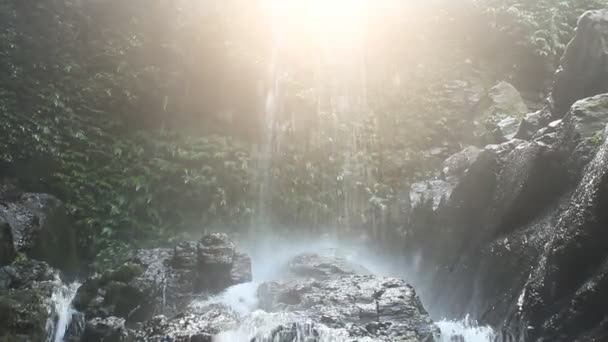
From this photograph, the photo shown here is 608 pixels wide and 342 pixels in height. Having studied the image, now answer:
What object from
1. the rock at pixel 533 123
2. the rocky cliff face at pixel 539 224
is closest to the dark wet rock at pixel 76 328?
the rocky cliff face at pixel 539 224

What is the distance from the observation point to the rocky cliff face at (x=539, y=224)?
782cm

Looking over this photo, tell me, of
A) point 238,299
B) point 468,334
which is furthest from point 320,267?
point 468,334

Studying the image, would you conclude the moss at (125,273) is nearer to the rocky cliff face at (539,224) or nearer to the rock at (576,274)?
the rocky cliff face at (539,224)

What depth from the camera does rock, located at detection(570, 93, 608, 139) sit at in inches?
399

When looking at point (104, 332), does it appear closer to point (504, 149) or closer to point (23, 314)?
point (23, 314)

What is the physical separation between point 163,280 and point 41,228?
3.92 metres

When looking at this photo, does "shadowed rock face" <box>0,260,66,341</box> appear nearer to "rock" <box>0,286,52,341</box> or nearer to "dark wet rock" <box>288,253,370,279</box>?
"rock" <box>0,286,52,341</box>

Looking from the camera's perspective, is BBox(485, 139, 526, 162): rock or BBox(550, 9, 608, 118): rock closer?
BBox(485, 139, 526, 162): rock

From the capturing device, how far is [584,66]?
46.2ft

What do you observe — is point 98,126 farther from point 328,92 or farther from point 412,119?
point 412,119

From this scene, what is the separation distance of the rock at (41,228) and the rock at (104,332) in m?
3.94

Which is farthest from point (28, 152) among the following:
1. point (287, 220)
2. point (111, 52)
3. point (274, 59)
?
point (274, 59)

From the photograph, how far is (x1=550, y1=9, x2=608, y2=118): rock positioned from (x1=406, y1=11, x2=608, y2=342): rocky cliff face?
0.11 feet

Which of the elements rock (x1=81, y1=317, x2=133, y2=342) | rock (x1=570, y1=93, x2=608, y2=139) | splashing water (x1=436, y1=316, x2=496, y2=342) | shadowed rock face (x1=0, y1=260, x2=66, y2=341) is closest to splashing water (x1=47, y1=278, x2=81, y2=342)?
shadowed rock face (x1=0, y1=260, x2=66, y2=341)
